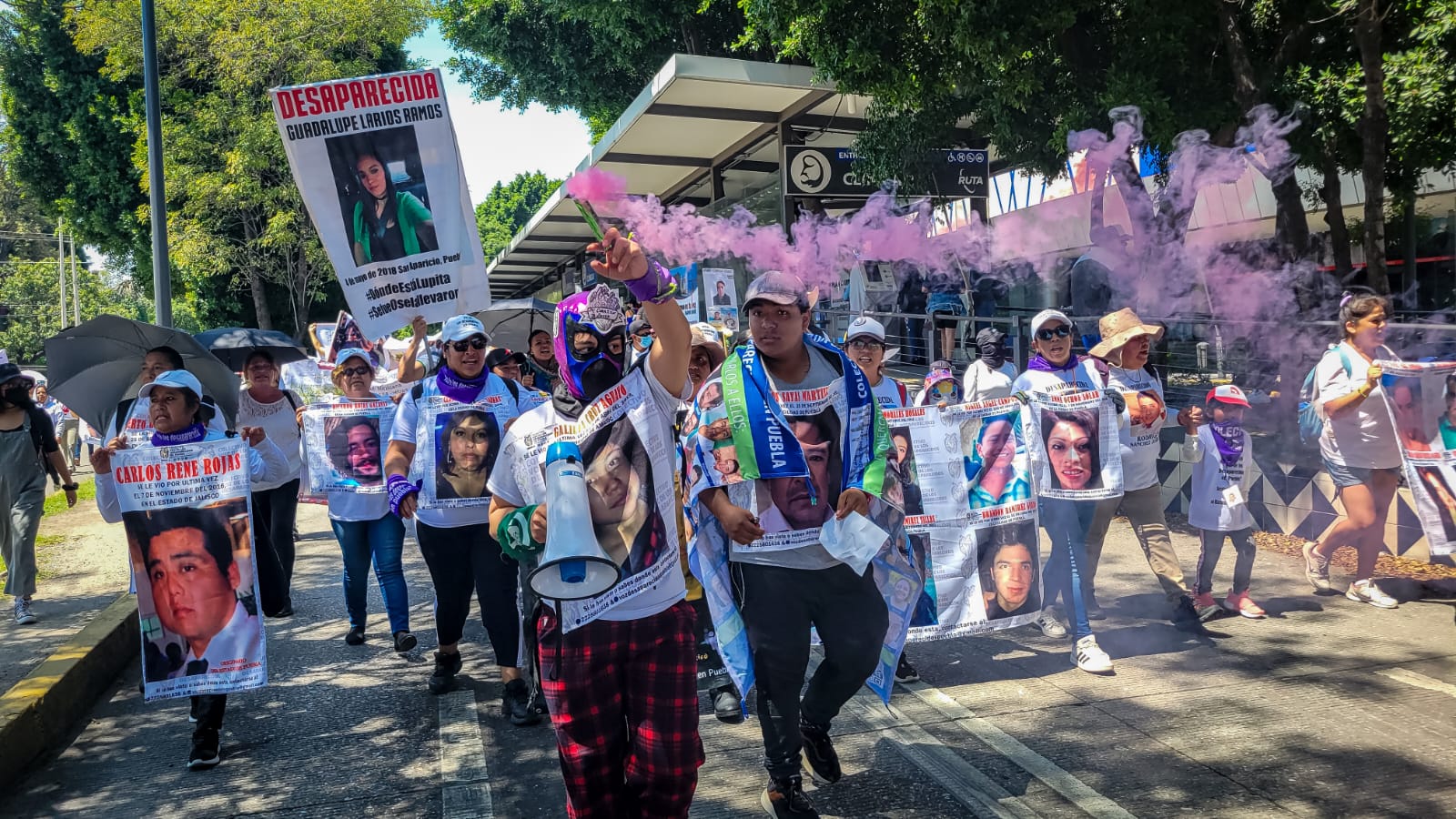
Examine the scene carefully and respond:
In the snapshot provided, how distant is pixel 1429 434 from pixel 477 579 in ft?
18.7

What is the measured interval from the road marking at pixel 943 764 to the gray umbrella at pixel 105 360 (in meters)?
4.33

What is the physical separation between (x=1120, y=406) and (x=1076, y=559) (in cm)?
90

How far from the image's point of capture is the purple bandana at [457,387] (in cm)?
560

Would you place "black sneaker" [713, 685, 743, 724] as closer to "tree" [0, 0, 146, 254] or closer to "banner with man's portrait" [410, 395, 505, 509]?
"banner with man's portrait" [410, 395, 505, 509]

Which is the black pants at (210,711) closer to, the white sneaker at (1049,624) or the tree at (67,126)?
the white sneaker at (1049,624)

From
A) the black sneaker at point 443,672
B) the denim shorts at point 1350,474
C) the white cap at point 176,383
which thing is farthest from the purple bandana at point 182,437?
the denim shorts at point 1350,474

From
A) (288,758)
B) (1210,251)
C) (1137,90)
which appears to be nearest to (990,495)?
(288,758)

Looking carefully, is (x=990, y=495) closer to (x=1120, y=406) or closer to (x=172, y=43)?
(x=1120, y=406)

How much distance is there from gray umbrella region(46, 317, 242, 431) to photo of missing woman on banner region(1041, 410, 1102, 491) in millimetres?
5020

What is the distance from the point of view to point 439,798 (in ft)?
14.4

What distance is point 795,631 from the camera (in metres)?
4.06

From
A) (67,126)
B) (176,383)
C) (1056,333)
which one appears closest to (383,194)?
(176,383)

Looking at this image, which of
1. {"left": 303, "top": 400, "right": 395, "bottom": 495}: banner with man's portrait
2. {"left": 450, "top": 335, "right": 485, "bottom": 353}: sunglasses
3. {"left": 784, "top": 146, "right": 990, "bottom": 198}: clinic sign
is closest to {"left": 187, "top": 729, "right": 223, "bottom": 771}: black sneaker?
{"left": 303, "top": 400, "right": 395, "bottom": 495}: banner with man's portrait

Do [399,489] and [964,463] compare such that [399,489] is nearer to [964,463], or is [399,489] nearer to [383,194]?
[383,194]
